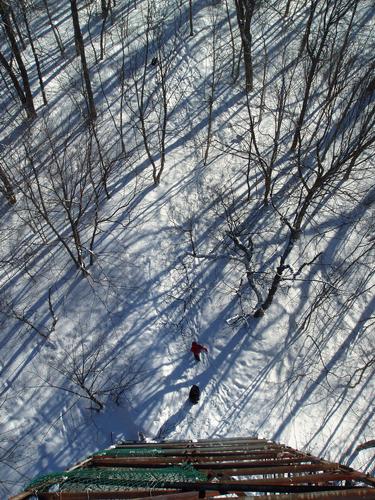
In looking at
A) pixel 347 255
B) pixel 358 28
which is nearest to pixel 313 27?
pixel 358 28

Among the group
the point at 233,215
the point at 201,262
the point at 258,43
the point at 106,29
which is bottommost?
the point at 201,262

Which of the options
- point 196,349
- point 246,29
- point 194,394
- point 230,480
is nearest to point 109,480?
point 230,480


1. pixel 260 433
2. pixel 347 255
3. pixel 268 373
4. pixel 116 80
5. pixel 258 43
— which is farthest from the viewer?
A: pixel 258 43

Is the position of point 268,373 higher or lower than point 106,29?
lower

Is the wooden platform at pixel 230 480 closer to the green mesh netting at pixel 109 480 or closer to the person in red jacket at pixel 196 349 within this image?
the green mesh netting at pixel 109 480

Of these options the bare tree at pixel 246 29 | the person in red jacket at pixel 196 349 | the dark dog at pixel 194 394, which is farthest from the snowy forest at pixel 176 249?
the person in red jacket at pixel 196 349

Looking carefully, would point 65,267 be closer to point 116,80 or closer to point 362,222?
point 116,80

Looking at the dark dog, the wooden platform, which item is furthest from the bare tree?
the wooden platform

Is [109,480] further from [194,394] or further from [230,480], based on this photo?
[194,394]
